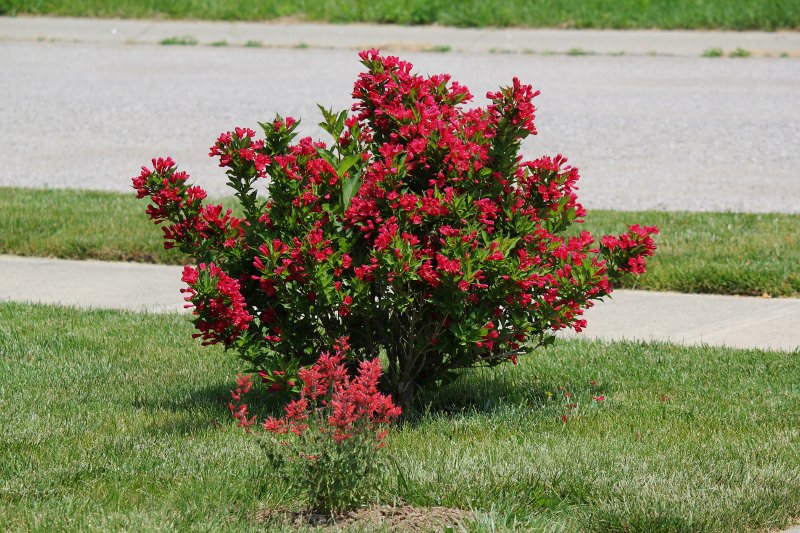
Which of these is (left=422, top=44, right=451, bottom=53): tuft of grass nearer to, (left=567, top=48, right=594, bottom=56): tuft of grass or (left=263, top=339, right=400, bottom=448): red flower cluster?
(left=567, top=48, right=594, bottom=56): tuft of grass

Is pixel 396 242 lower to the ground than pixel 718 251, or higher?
higher

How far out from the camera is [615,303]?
741cm

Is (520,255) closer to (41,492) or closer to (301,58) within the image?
(41,492)

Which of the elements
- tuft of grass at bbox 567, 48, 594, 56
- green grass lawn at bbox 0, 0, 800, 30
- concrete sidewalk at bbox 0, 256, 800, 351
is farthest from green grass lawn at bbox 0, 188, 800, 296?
green grass lawn at bbox 0, 0, 800, 30

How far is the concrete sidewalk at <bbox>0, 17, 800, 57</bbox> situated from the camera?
15578mm

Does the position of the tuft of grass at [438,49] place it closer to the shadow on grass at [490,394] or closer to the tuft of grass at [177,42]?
the tuft of grass at [177,42]

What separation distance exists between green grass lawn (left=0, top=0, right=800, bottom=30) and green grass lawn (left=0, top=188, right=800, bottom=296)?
26.7 ft

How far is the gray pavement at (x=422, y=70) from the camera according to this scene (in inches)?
413

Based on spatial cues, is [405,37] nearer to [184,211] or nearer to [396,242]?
[184,211]

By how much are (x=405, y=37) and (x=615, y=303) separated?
9533 millimetres

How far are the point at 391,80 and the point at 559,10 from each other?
40.1 ft

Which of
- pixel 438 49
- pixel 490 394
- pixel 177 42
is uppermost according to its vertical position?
pixel 438 49

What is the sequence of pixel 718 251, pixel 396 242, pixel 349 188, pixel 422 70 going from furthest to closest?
pixel 422 70 < pixel 718 251 < pixel 349 188 < pixel 396 242

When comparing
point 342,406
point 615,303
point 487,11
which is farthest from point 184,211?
point 487,11
